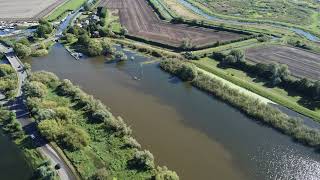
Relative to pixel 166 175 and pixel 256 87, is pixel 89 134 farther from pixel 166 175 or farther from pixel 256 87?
pixel 256 87

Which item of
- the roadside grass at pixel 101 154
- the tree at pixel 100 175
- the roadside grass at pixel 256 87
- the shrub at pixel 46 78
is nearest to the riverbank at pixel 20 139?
the roadside grass at pixel 101 154

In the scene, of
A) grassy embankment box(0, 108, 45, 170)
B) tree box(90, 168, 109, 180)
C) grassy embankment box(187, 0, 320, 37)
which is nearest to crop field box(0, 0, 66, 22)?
grassy embankment box(187, 0, 320, 37)

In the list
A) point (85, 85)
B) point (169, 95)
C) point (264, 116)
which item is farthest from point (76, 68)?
point (264, 116)

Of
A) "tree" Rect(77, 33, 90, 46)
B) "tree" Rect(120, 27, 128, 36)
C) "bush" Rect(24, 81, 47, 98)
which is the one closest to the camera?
"bush" Rect(24, 81, 47, 98)

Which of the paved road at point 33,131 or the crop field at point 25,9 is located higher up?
the crop field at point 25,9

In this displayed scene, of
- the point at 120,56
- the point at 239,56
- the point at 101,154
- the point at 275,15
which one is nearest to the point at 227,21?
the point at 275,15

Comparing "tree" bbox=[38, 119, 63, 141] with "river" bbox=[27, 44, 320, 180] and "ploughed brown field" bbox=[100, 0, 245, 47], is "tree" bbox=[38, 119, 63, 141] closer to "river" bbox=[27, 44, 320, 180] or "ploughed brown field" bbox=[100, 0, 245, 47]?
"river" bbox=[27, 44, 320, 180]

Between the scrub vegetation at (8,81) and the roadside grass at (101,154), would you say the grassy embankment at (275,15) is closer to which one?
the scrub vegetation at (8,81)
